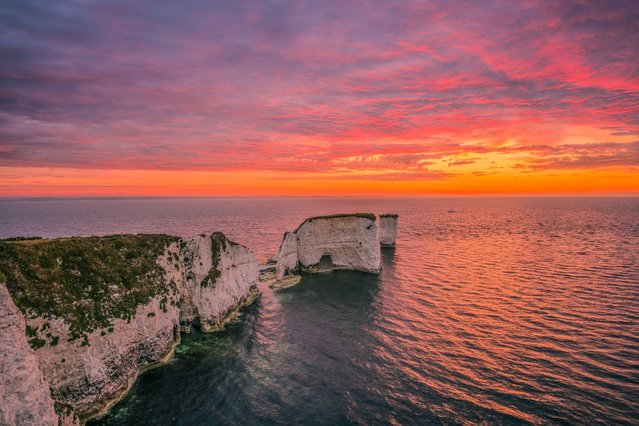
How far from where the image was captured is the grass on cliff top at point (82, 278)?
1889 centimetres

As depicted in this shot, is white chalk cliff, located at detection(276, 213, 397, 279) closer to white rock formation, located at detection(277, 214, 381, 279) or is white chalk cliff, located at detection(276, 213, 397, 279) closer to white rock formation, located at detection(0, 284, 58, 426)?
white rock formation, located at detection(277, 214, 381, 279)

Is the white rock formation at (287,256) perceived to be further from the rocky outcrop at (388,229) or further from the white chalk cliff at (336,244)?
the rocky outcrop at (388,229)

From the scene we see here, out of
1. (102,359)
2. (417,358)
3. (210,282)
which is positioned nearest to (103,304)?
(102,359)

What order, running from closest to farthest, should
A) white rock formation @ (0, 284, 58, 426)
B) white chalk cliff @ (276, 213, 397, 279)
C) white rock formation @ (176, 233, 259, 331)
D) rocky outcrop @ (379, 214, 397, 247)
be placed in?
white rock formation @ (0, 284, 58, 426) < white rock formation @ (176, 233, 259, 331) < white chalk cliff @ (276, 213, 397, 279) < rocky outcrop @ (379, 214, 397, 247)

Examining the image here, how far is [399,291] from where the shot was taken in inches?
1751

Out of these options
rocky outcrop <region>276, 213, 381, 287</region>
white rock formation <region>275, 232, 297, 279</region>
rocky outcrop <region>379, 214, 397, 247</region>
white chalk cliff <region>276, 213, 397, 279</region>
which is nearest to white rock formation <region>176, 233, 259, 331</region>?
white rock formation <region>275, 232, 297, 279</region>

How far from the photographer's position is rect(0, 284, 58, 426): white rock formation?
47.9 feet

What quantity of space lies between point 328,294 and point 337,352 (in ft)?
53.3

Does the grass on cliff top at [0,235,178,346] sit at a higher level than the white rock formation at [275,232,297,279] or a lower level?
higher

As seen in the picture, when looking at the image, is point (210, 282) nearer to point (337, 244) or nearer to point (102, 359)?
point (102, 359)

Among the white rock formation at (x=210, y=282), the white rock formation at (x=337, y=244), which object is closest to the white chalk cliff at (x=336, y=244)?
the white rock formation at (x=337, y=244)

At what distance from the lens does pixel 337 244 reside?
5634cm

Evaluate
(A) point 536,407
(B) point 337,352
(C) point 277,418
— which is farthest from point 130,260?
(A) point 536,407

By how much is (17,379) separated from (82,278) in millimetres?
8096
